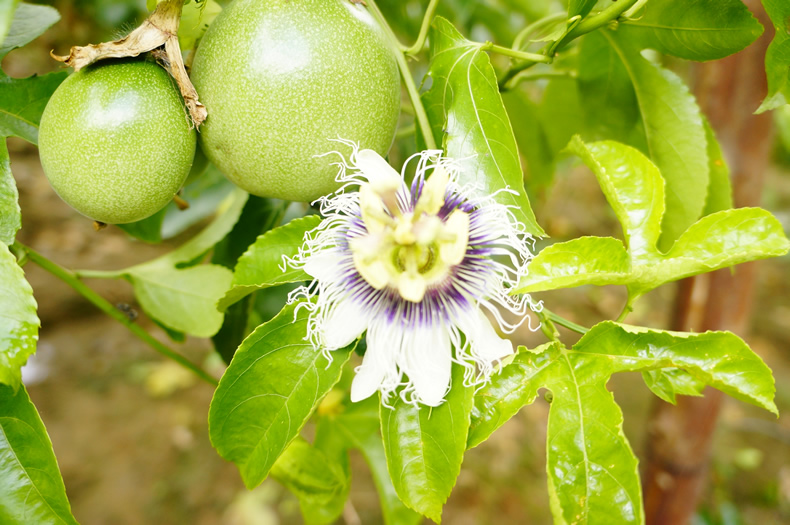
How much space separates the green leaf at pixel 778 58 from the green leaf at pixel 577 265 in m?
0.20

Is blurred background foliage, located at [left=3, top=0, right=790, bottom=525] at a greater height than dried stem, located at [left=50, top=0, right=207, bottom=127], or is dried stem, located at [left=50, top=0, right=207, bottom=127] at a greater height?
dried stem, located at [left=50, top=0, right=207, bottom=127]

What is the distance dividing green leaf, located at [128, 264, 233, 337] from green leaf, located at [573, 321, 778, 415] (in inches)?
19.0

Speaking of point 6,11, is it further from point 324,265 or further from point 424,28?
point 424,28

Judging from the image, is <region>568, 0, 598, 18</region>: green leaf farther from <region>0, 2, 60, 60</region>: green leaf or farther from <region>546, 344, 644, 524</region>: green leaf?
<region>0, 2, 60, 60</region>: green leaf

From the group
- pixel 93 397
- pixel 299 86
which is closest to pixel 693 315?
pixel 299 86

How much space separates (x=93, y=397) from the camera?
8.35 ft

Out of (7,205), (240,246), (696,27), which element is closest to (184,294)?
(240,246)

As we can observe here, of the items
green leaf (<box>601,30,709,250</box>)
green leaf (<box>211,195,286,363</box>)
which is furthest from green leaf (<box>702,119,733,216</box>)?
green leaf (<box>211,195,286,363</box>)

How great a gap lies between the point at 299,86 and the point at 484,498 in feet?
6.82

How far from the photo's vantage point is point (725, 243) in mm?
620

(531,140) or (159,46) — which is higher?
(159,46)

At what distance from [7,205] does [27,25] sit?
30 cm

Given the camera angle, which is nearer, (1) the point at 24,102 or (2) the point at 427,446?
(2) the point at 427,446

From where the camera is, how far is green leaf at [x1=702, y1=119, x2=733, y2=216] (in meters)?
0.90
